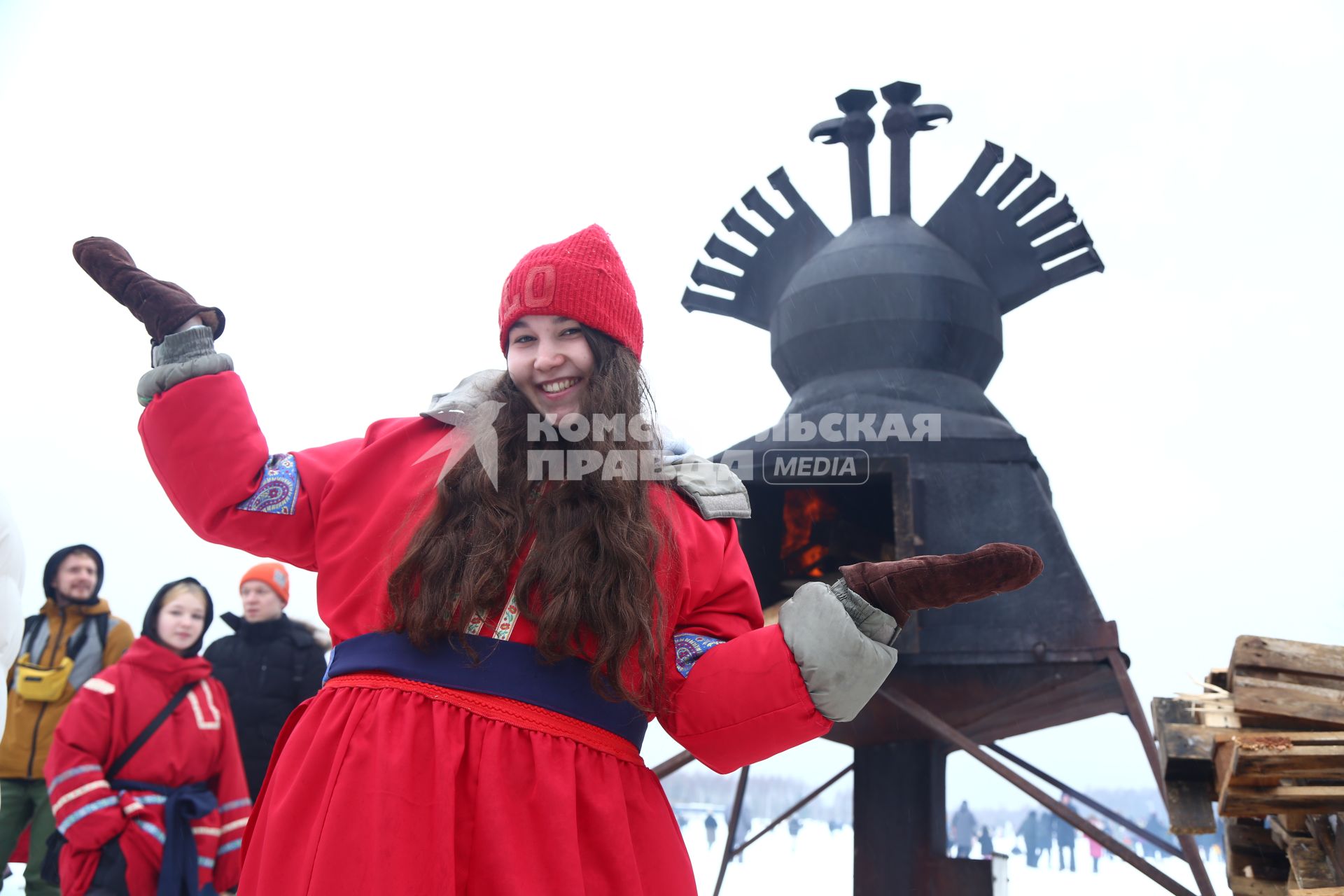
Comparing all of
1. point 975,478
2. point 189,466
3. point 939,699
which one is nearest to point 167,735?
point 189,466

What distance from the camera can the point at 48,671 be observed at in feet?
15.7

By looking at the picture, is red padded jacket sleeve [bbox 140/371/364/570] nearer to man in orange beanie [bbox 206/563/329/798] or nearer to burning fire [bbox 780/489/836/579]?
man in orange beanie [bbox 206/563/329/798]

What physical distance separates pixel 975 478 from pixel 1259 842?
1940 millimetres

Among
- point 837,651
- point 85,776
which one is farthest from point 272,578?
point 837,651

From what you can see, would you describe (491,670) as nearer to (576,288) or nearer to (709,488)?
(709,488)

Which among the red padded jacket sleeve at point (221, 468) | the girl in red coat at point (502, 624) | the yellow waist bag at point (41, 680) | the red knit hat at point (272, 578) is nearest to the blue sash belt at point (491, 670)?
the girl in red coat at point (502, 624)

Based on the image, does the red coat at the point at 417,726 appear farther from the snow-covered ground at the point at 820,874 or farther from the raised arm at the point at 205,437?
the snow-covered ground at the point at 820,874

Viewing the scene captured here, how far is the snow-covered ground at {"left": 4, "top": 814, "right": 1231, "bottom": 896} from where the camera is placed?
8320 mm

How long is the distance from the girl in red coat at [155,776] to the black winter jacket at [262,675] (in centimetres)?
55

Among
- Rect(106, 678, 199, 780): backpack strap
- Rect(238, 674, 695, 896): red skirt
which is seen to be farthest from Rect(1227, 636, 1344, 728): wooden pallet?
Rect(106, 678, 199, 780): backpack strap

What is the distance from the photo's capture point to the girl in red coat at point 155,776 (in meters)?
3.59

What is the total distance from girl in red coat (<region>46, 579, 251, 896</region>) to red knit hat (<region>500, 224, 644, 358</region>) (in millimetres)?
2684

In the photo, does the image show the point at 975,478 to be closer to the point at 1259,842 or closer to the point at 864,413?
the point at 864,413

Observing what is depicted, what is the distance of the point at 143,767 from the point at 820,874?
285 inches
